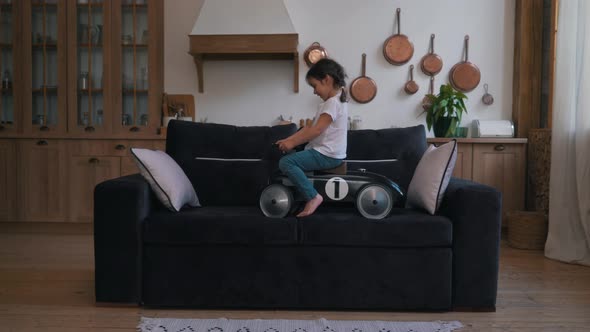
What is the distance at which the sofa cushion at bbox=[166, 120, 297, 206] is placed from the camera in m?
2.85

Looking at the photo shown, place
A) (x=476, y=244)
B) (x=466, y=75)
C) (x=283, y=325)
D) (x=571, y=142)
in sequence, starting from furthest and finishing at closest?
(x=466, y=75) < (x=571, y=142) < (x=476, y=244) < (x=283, y=325)

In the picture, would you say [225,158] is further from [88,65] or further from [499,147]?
[499,147]

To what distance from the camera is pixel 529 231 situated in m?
3.73

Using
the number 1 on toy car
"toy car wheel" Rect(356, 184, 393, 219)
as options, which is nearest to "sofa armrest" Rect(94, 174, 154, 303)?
the number 1 on toy car

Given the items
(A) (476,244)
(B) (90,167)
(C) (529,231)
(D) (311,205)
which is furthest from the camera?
(B) (90,167)

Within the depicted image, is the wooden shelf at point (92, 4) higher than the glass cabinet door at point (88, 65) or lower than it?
higher

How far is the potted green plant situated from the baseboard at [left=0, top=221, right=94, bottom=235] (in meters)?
2.87

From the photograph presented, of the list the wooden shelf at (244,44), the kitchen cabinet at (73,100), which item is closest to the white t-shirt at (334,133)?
→ the wooden shelf at (244,44)

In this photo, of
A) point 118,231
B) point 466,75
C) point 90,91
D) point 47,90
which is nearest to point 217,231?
point 118,231

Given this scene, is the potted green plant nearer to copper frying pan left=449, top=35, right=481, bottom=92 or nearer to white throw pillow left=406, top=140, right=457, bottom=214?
copper frying pan left=449, top=35, right=481, bottom=92

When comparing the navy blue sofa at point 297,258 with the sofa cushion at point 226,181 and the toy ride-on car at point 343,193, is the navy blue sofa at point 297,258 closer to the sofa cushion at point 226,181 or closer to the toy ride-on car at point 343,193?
the toy ride-on car at point 343,193

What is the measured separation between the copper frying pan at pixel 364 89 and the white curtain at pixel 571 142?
58.1 inches

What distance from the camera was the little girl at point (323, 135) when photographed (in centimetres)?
250

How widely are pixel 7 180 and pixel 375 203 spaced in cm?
346
